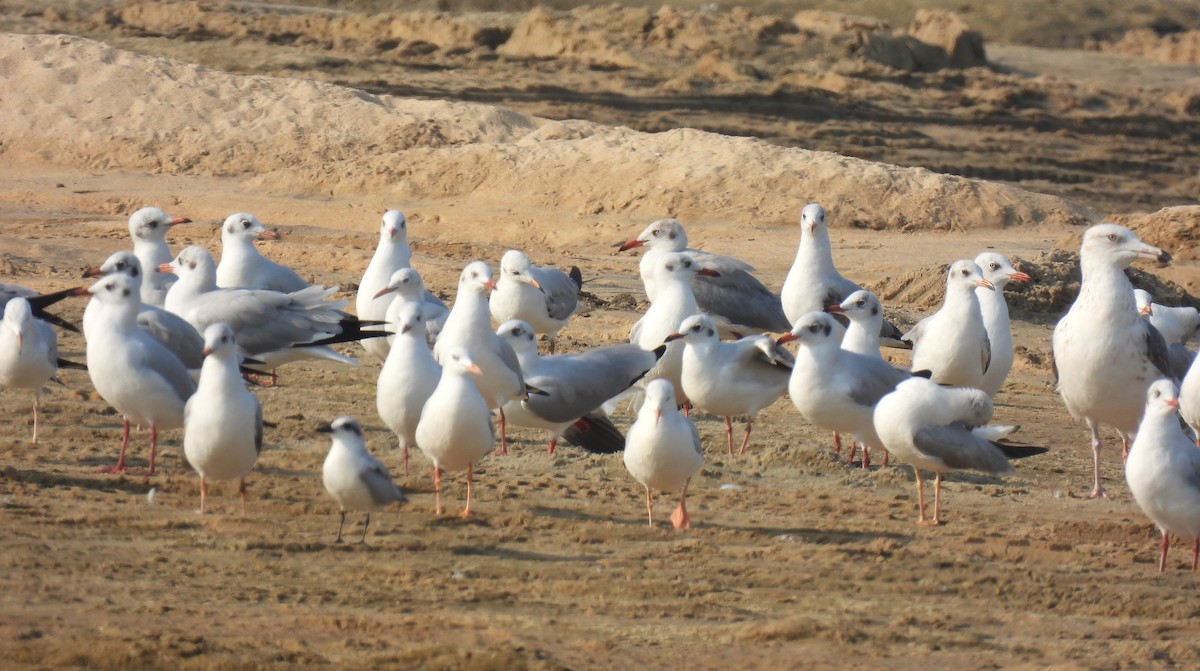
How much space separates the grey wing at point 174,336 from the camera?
9.34 metres

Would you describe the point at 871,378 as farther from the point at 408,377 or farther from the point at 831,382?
the point at 408,377

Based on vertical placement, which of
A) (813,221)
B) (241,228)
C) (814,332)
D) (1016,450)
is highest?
(813,221)

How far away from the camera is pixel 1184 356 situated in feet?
34.7

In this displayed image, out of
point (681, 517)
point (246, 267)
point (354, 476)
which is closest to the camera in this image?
point (354, 476)

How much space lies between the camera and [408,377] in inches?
352

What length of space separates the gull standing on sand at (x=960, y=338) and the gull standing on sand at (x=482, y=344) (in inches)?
101

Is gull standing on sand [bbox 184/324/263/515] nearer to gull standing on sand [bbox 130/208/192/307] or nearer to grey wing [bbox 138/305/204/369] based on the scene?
grey wing [bbox 138/305/204/369]

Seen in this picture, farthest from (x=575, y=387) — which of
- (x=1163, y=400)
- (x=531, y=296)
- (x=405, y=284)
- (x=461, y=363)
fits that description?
(x=1163, y=400)

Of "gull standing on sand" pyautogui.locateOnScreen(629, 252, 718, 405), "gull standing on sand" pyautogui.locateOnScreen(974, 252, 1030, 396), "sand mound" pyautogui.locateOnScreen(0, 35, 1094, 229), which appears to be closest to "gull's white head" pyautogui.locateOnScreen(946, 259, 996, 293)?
"gull standing on sand" pyautogui.locateOnScreen(974, 252, 1030, 396)

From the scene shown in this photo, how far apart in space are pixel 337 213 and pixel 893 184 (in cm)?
620

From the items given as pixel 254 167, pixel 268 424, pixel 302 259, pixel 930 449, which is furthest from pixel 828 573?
pixel 254 167

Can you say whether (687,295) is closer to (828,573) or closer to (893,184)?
(828,573)

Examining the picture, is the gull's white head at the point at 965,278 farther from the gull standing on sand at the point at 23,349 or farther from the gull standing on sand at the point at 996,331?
the gull standing on sand at the point at 23,349

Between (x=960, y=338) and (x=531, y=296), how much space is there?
299cm
